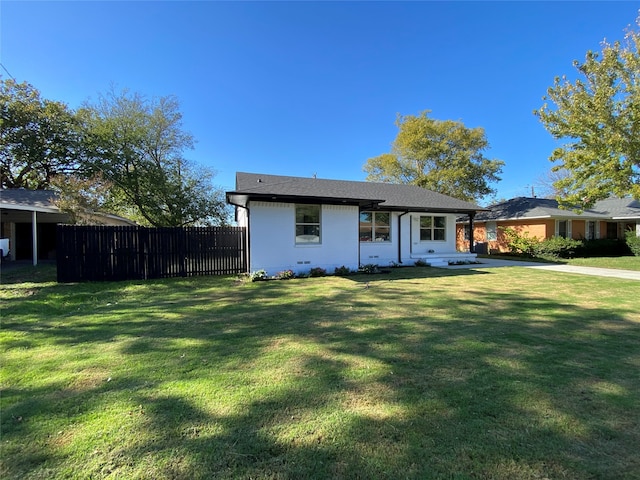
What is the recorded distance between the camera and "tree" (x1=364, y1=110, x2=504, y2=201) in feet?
86.4

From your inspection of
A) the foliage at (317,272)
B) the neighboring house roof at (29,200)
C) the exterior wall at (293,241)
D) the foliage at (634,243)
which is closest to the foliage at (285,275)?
the exterior wall at (293,241)

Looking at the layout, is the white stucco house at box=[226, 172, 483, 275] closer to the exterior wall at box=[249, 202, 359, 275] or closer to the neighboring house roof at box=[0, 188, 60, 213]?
the exterior wall at box=[249, 202, 359, 275]

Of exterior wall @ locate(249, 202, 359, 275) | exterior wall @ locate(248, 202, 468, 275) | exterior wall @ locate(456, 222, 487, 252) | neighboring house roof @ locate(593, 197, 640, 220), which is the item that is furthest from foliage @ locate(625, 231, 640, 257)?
exterior wall @ locate(249, 202, 359, 275)

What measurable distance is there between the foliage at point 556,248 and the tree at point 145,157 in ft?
75.1

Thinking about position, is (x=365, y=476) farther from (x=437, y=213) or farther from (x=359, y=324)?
(x=437, y=213)

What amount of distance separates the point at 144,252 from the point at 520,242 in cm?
2114

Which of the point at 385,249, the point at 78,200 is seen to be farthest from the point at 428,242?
the point at 78,200

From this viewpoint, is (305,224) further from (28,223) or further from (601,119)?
(28,223)

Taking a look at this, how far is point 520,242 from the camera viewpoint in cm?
2027

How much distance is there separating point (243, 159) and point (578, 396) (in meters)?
27.0

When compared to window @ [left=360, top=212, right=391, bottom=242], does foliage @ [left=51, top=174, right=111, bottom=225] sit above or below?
above

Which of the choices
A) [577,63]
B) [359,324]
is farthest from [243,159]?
[359,324]

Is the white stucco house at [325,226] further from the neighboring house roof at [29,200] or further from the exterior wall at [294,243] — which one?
the neighboring house roof at [29,200]

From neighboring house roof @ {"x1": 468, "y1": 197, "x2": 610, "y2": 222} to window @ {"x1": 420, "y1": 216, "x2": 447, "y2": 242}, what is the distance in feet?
21.4
